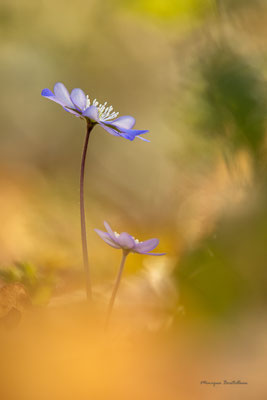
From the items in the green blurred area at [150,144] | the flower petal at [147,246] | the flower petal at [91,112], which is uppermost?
the green blurred area at [150,144]

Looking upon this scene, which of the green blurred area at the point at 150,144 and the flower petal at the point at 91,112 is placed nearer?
the flower petal at the point at 91,112

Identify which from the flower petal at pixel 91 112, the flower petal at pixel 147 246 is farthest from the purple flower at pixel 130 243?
the flower petal at pixel 91 112

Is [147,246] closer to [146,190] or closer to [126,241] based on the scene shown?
[126,241]

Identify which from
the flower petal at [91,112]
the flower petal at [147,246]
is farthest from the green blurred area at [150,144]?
the flower petal at [91,112]

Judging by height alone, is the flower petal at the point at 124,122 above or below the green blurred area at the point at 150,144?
below

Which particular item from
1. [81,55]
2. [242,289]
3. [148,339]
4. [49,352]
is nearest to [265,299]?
[242,289]

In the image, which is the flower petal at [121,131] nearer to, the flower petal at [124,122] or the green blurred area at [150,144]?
the flower petal at [124,122]

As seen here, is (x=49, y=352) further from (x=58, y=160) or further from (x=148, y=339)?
(x=58, y=160)
